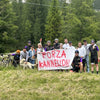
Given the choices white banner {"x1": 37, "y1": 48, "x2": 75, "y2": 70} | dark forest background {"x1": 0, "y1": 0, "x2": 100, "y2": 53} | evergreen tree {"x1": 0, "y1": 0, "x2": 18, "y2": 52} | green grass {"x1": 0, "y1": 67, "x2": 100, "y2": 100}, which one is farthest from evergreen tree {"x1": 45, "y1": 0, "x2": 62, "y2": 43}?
green grass {"x1": 0, "y1": 67, "x2": 100, "y2": 100}

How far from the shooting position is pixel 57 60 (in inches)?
362

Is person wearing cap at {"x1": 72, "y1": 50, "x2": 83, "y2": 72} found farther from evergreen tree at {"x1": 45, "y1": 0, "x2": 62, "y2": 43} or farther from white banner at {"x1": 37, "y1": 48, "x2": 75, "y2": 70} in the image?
evergreen tree at {"x1": 45, "y1": 0, "x2": 62, "y2": 43}

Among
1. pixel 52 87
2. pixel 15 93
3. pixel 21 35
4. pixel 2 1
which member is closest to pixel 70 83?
pixel 52 87

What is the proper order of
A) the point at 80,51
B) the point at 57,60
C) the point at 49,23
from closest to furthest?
1. the point at 57,60
2. the point at 80,51
3. the point at 49,23

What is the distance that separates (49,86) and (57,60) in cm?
240

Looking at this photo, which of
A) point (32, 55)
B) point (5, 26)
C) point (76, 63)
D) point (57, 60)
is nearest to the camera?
point (76, 63)

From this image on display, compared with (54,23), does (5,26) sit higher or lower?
lower

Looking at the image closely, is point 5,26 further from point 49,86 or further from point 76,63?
point 49,86

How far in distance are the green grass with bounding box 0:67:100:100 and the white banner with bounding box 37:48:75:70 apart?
1297 mm

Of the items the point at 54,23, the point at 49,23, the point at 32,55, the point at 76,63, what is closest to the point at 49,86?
the point at 76,63

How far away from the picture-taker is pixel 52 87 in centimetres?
691

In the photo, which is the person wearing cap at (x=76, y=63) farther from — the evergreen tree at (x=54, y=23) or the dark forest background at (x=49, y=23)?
the evergreen tree at (x=54, y=23)

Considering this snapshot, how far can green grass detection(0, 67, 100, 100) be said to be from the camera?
21.0ft

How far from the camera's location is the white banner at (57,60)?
9078mm
